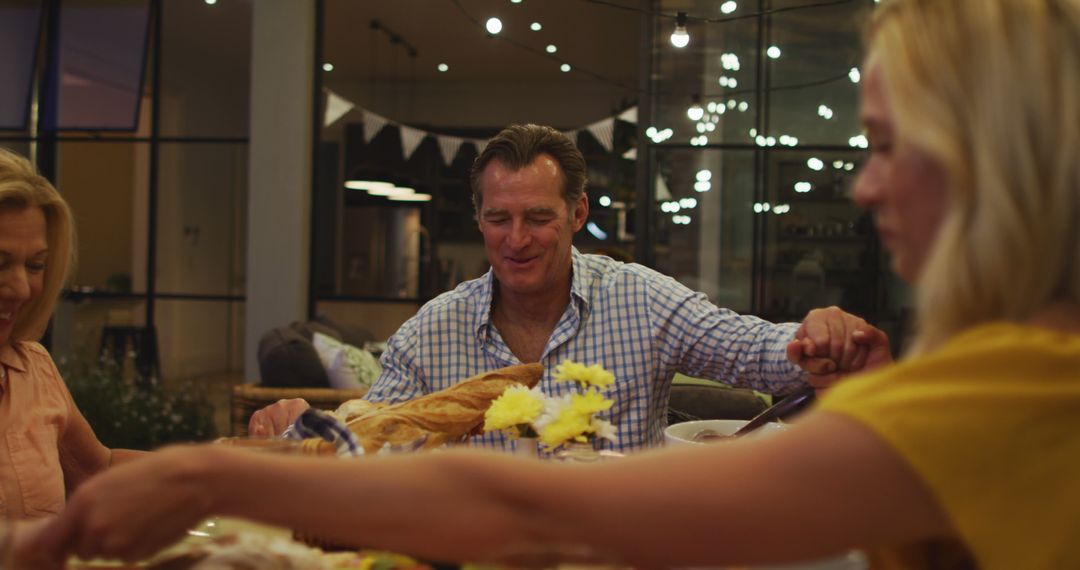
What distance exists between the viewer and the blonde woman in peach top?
1.49 metres

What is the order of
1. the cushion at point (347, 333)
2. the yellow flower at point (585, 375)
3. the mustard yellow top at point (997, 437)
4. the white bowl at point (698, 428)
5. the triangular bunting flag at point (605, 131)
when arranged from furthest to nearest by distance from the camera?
the triangular bunting flag at point (605, 131), the cushion at point (347, 333), the white bowl at point (698, 428), the yellow flower at point (585, 375), the mustard yellow top at point (997, 437)

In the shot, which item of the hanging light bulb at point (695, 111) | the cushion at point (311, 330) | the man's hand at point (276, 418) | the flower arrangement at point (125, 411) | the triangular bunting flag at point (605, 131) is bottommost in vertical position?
the flower arrangement at point (125, 411)

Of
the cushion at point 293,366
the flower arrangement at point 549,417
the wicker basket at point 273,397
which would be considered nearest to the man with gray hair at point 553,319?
the flower arrangement at point 549,417

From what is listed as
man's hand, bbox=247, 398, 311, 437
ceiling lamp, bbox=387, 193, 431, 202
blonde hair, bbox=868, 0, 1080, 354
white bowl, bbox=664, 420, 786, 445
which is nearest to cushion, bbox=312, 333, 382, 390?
man's hand, bbox=247, 398, 311, 437

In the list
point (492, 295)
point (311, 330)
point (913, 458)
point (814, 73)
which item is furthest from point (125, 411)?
point (913, 458)

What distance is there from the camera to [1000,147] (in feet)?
1.86

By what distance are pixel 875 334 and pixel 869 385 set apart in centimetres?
94

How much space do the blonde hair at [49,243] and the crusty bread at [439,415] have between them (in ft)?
2.66

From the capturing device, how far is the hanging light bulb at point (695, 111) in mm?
7148

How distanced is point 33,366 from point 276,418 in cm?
49

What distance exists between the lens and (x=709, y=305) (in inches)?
83.6

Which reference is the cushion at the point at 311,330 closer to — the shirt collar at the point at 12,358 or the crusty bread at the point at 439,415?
the shirt collar at the point at 12,358

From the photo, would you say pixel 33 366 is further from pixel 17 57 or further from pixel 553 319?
pixel 17 57

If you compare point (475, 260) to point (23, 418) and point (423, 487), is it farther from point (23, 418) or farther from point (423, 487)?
point (423, 487)
